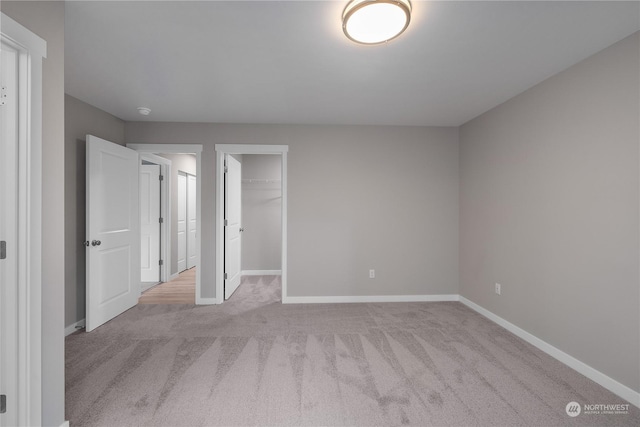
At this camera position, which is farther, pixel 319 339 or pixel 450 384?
pixel 319 339

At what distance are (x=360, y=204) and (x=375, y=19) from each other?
2.51 m

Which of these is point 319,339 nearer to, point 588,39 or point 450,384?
point 450,384

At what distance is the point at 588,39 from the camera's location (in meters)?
1.93

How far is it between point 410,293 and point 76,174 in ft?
13.6

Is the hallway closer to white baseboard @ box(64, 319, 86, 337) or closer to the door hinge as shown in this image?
white baseboard @ box(64, 319, 86, 337)

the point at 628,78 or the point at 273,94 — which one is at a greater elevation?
the point at 273,94

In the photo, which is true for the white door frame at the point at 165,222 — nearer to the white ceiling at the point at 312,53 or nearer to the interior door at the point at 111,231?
the interior door at the point at 111,231

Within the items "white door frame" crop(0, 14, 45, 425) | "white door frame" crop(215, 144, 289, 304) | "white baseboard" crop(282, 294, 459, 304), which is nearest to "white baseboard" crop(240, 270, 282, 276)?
"white door frame" crop(215, 144, 289, 304)

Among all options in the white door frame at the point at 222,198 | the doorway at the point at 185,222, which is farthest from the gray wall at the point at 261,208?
the white door frame at the point at 222,198

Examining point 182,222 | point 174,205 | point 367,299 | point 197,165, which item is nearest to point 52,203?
point 197,165

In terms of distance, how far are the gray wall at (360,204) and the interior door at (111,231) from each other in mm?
731

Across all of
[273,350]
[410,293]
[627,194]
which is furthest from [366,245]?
[627,194]

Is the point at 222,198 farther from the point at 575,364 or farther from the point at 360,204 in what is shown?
the point at 575,364

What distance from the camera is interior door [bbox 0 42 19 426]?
1.30m
